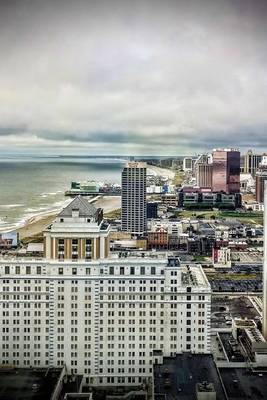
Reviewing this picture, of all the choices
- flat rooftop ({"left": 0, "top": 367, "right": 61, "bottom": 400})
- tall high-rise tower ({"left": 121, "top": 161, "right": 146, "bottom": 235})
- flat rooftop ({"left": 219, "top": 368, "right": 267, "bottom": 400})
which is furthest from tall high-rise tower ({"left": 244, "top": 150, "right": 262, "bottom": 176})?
flat rooftop ({"left": 0, "top": 367, "right": 61, "bottom": 400})

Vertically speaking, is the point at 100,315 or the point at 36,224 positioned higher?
the point at 36,224

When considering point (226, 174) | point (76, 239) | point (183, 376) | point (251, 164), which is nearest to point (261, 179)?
point (251, 164)

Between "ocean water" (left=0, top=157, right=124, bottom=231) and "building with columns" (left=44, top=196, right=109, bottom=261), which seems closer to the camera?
"building with columns" (left=44, top=196, right=109, bottom=261)

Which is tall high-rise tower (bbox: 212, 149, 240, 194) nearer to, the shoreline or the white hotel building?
the shoreline

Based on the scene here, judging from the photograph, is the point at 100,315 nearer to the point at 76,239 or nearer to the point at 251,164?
the point at 76,239

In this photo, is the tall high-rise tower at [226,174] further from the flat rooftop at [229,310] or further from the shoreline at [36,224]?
the flat rooftop at [229,310]

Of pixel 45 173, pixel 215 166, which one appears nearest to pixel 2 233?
pixel 45 173

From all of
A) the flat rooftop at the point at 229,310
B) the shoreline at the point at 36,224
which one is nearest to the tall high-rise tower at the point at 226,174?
the shoreline at the point at 36,224
